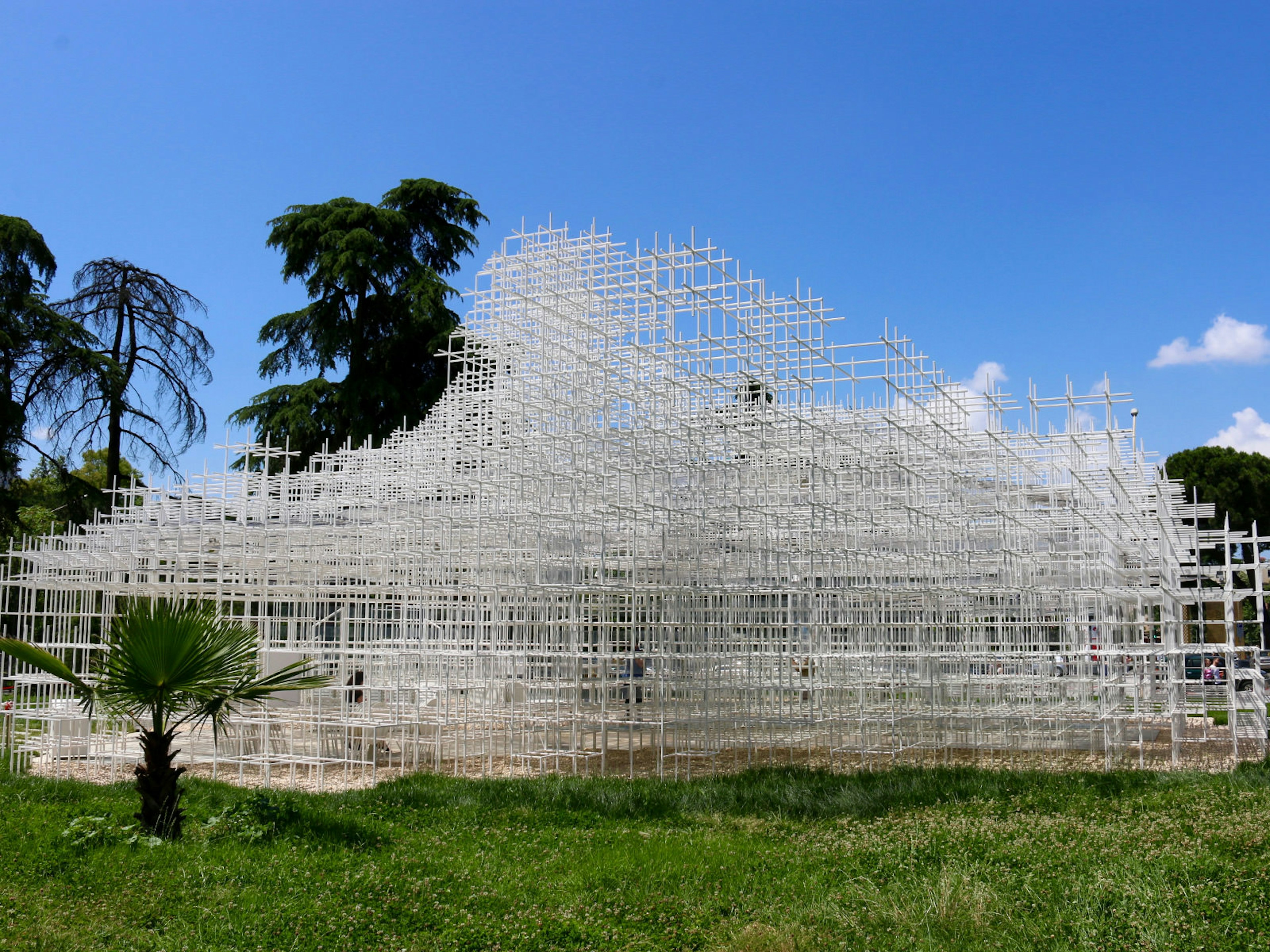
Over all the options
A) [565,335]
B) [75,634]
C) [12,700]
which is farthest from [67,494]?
[565,335]

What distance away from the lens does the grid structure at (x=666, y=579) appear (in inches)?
595

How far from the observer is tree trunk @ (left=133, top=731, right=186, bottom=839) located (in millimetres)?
9828

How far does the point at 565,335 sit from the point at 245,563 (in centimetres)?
529

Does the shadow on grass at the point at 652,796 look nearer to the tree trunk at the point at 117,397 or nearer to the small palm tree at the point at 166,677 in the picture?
the small palm tree at the point at 166,677

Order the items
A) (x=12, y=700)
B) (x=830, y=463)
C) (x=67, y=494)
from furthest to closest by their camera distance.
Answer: (x=67, y=494)
(x=830, y=463)
(x=12, y=700)

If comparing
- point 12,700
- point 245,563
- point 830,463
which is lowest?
point 12,700

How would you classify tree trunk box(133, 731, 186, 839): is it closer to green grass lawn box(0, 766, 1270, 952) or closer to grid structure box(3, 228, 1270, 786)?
green grass lawn box(0, 766, 1270, 952)

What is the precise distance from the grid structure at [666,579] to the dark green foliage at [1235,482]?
90.7ft

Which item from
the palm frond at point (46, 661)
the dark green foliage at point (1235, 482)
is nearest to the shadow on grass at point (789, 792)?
the palm frond at point (46, 661)

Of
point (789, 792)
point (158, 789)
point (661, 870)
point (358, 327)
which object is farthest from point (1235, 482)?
point (158, 789)

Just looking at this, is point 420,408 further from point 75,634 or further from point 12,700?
point 12,700

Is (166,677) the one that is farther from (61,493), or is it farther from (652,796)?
(61,493)

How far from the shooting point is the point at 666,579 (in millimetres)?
14812

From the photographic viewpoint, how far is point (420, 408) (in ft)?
109
